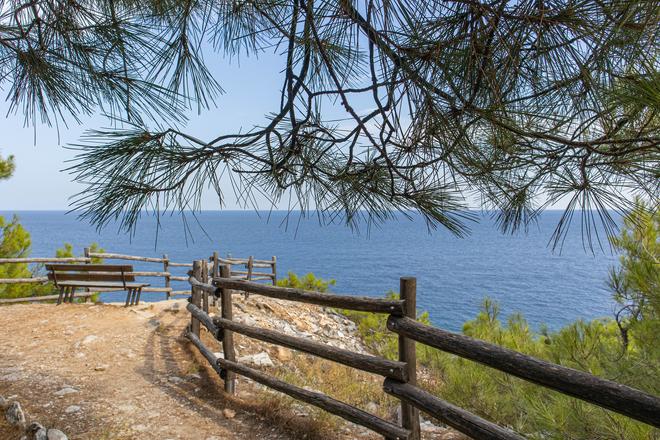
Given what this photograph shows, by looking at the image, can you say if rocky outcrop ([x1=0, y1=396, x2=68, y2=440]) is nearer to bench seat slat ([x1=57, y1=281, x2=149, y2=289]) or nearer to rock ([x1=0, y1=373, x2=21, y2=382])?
rock ([x1=0, y1=373, x2=21, y2=382])

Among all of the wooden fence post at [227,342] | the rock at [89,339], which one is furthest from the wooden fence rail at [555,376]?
the rock at [89,339]

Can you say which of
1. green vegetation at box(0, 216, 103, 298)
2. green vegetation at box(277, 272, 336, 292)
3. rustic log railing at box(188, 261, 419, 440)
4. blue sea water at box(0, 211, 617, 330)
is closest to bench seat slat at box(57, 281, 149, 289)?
rustic log railing at box(188, 261, 419, 440)

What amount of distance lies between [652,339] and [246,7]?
12.7 ft

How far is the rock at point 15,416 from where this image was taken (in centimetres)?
315

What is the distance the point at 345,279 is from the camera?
1507 inches

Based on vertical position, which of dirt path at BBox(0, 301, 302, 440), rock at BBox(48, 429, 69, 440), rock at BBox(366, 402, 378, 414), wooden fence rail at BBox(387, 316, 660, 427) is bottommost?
rock at BBox(366, 402, 378, 414)

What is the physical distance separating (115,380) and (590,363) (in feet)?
15.1

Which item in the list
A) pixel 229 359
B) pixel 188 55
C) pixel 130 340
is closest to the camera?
pixel 188 55

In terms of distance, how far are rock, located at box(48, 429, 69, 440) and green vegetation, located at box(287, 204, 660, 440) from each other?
3.23 m

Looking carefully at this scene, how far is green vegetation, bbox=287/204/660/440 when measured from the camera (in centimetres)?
273

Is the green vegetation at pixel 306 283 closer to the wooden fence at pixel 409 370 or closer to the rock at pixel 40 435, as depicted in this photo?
the wooden fence at pixel 409 370

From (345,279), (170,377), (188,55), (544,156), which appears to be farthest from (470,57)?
(345,279)

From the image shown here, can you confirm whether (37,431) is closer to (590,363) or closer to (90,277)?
(590,363)

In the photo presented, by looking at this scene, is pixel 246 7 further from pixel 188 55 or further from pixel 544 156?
pixel 544 156
